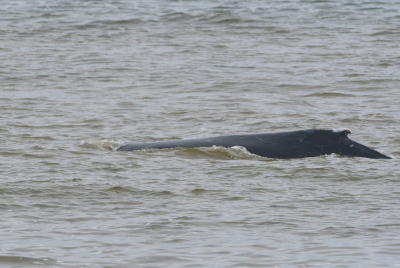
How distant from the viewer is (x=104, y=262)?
20.4 ft

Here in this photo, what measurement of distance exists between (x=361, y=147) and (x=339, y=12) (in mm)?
23328

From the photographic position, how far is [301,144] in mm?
9883

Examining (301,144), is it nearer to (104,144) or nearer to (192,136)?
(192,136)

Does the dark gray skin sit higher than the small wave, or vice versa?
the dark gray skin

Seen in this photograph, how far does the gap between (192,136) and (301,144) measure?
2.77 metres

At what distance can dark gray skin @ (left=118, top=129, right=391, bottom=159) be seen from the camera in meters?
9.79

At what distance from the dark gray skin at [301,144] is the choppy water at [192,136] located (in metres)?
0.12

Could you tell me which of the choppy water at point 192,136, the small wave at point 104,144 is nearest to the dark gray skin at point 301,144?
the choppy water at point 192,136

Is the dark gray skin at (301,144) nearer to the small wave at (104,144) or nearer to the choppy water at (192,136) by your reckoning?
the choppy water at (192,136)

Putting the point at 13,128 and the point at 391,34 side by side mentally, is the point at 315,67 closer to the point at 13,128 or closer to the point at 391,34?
the point at 391,34

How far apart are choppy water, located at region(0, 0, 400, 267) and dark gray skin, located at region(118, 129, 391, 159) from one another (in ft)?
0.41

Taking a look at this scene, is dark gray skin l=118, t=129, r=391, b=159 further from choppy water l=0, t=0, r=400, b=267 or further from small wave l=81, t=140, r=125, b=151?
small wave l=81, t=140, r=125, b=151

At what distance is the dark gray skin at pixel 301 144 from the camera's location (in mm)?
9789

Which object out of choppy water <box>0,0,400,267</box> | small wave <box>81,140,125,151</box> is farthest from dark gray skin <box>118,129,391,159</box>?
small wave <box>81,140,125,151</box>
